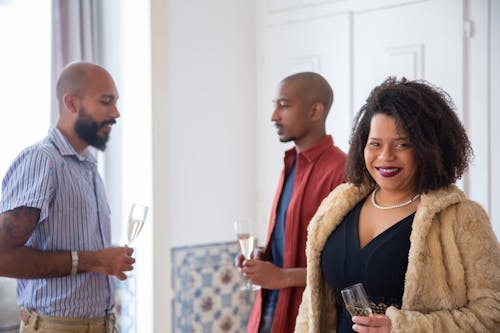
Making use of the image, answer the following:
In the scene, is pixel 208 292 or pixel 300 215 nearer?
pixel 300 215

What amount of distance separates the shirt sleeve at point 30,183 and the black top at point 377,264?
3.42ft

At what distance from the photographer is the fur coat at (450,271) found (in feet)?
5.60

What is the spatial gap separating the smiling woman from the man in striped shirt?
0.94 m

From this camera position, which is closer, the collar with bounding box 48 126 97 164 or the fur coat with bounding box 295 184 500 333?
the fur coat with bounding box 295 184 500 333

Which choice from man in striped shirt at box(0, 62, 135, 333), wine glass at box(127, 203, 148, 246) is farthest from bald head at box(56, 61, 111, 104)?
wine glass at box(127, 203, 148, 246)

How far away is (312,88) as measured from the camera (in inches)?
107

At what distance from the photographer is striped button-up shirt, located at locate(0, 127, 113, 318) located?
234 centimetres

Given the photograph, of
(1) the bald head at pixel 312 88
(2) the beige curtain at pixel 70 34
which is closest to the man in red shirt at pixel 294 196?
(1) the bald head at pixel 312 88

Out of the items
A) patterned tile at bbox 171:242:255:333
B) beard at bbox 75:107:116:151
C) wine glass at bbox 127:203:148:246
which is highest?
beard at bbox 75:107:116:151

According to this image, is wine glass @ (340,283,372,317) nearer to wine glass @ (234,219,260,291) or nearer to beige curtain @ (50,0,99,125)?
wine glass @ (234,219,260,291)

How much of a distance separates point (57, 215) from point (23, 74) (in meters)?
1.36

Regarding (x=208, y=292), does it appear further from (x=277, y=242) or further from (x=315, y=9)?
(x=315, y=9)

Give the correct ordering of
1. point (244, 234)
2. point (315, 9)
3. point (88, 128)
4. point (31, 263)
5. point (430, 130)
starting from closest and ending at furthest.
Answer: point (430, 130) < point (31, 263) < point (244, 234) < point (88, 128) < point (315, 9)

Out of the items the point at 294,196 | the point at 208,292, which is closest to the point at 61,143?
the point at 294,196
